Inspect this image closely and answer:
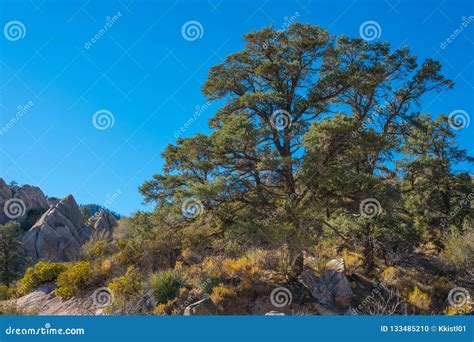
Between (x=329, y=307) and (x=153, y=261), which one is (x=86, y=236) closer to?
(x=153, y=261)

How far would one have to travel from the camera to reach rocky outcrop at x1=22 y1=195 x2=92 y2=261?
152 ft

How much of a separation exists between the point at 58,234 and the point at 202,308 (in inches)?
1579

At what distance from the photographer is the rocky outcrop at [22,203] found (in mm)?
52500

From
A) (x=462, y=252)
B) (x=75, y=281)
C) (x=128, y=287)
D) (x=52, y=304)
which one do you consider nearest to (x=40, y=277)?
(x=52, y=304)

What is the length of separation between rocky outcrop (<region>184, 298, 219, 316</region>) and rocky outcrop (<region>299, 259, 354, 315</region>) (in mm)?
3554

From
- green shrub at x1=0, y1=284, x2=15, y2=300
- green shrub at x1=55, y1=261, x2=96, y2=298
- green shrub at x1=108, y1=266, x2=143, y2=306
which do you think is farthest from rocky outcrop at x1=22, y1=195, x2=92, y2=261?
green shrub at x1=108, y1=266, x2=143, y2=306

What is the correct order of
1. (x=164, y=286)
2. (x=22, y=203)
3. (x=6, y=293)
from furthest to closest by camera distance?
(x=22, y=203)
(x=6, y=293)
(x=164, y=286)

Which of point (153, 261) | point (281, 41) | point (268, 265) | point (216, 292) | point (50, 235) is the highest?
point (281, 41)

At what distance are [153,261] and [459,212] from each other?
15.2 meters

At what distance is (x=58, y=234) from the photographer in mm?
48812

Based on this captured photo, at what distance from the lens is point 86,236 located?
171 feet

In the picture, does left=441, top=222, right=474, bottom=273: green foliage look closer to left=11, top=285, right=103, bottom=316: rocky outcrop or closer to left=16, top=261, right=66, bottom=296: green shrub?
left=11, top=285, right=103, bottom=316: rocky outcrop

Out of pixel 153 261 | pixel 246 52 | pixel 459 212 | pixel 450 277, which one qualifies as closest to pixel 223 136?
pixel 246 52

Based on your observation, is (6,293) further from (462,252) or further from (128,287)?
(462,252)
